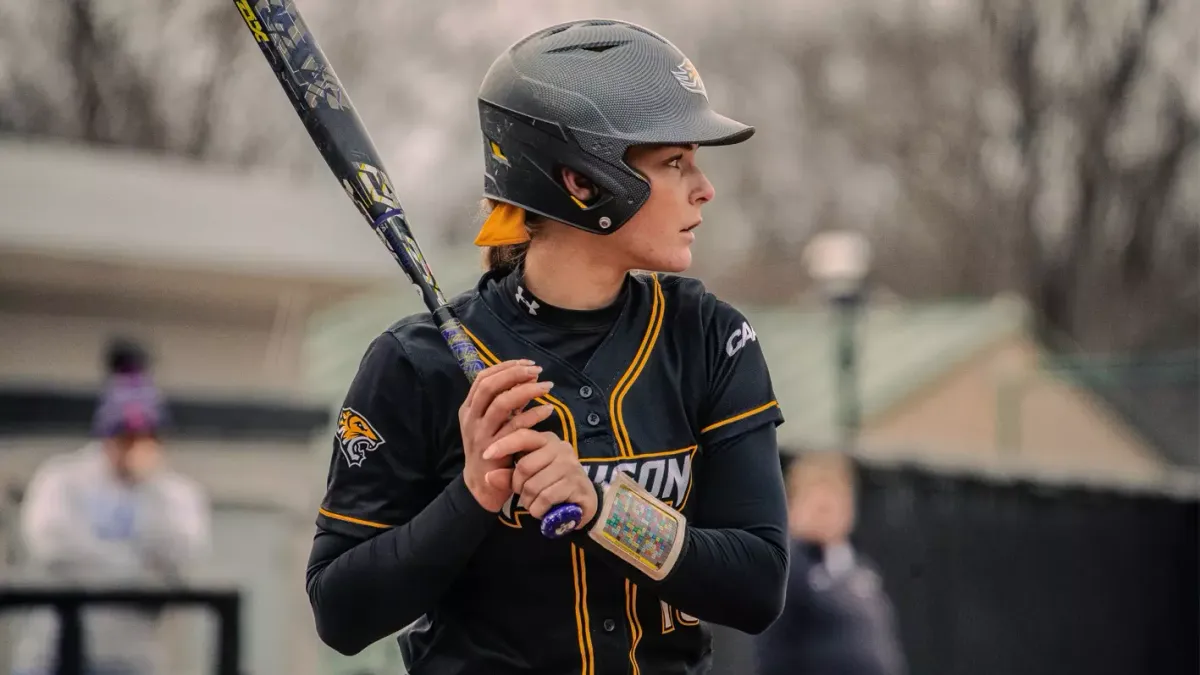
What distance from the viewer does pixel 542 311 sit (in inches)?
87.4

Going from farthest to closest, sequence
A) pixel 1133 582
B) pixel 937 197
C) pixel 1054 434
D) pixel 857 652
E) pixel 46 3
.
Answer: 1. pixel 937 197
2. pixel 46 3
3. pixel 1054 434
4. pixel 1133 582
5. pixel 857 652

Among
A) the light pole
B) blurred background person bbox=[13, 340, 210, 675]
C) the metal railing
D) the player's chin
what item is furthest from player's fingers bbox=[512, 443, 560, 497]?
the light pole

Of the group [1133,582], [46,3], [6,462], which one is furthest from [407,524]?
[46,3]

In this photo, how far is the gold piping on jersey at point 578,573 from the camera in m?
2.06

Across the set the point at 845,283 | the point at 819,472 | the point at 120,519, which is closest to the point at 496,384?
the point at 819,472

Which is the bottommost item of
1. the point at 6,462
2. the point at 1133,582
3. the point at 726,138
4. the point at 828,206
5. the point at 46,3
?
the point at 1133,582

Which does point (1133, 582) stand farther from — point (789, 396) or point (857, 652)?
point (789, 396)

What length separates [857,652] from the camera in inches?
235

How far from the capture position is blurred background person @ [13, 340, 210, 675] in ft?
19.9

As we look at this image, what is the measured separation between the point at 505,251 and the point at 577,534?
59 centimetres

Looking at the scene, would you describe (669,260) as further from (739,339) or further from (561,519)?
(561,519)

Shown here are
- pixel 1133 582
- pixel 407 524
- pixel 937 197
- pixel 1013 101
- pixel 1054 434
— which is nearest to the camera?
pixel 407 524

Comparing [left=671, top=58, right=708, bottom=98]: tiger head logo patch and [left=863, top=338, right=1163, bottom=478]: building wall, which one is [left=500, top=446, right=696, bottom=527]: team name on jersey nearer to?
[left=671, top=58, right=708, bottom=98]: tiger head logo patch

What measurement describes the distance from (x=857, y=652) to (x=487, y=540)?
418 centimetres
